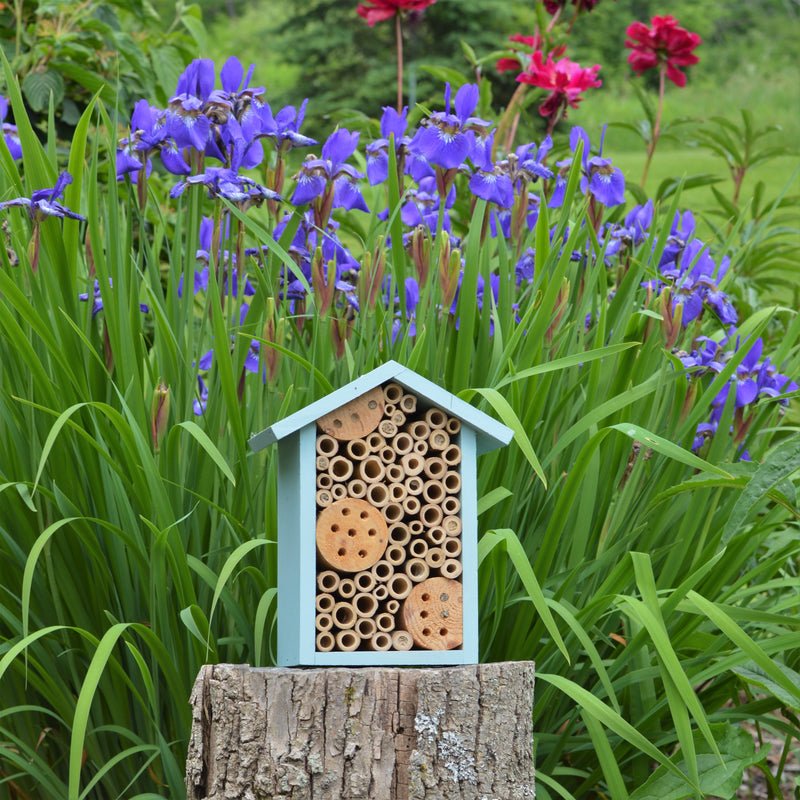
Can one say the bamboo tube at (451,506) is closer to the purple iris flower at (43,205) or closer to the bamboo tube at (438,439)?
the bamboo tube at (438,439)

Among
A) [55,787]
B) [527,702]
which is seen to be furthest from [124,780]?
[527,702]

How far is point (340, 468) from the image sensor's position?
1.40 meters

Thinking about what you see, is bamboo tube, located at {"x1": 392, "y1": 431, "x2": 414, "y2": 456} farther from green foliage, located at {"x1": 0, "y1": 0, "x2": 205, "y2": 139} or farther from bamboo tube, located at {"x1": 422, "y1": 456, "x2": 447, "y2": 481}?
green foliage, located at {"x1": 0, "y1": 0, "x2": 205, "y2": 139}

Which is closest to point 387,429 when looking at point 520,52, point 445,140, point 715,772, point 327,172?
point 327,172

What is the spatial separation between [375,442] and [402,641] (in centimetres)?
29

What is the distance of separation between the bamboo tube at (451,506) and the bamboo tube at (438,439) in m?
0.08

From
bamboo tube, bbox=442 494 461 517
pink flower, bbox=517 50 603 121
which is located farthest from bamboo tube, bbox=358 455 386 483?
pink flower, bbox=517 50 603 121

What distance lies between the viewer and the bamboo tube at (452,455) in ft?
4.69

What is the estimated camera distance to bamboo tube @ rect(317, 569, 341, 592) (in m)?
1.35

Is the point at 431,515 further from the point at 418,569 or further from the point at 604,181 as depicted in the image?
the point at 604,181

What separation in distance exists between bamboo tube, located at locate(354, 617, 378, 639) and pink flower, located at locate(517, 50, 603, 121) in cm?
179

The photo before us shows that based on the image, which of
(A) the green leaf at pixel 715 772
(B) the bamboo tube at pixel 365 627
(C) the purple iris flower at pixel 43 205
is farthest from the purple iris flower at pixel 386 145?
(A) the green leaf at pixel 715 772

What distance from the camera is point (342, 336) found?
166cm

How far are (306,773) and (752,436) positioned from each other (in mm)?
1273
